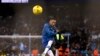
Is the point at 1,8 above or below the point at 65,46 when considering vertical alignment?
above

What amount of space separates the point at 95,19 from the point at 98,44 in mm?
1148

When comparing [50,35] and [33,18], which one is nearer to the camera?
[50,35]

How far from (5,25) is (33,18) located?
1.01 meters

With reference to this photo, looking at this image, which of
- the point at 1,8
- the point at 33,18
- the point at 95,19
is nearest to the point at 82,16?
the point at 95,19

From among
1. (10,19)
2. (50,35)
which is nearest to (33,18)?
(10,19)

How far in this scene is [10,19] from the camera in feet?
60.1

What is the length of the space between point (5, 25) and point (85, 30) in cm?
278

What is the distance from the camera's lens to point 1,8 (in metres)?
18.2

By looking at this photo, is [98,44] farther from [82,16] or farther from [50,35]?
[50,35]

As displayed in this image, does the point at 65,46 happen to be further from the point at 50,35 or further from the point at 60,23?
the point at 50,35

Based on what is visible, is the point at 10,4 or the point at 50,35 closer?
the point at 50,35

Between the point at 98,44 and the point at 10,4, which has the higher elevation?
the point at 10,4

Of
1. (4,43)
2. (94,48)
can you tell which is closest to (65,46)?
(94,48)

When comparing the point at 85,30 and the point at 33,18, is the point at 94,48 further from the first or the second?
the point at 33,18
